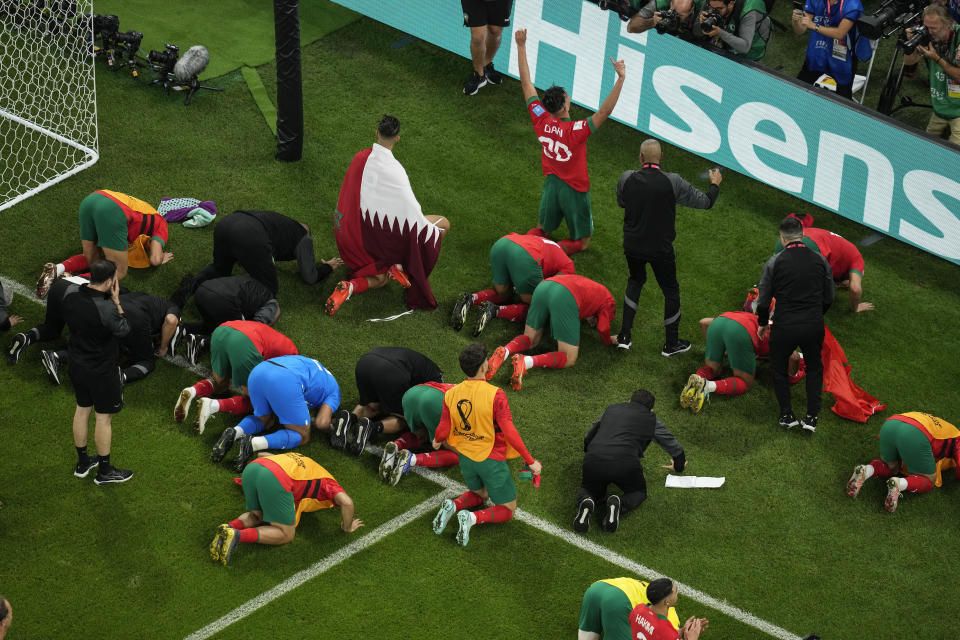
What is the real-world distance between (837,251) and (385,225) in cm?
459

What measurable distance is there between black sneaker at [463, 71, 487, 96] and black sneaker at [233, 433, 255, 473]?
6.42m

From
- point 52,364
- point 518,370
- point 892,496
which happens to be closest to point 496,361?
point 518,370

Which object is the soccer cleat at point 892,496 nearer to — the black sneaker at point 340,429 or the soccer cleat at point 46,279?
the black sneaker at point 340,429

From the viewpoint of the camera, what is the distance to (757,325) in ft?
34.3

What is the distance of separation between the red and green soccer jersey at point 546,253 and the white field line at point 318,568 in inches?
107

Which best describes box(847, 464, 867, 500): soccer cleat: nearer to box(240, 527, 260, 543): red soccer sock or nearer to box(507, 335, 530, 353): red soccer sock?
box(507, 335, 530, 353): red soccer sock

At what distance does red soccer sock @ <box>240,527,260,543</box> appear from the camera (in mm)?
8500

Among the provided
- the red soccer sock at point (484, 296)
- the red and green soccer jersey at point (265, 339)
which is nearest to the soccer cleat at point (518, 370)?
the red soccer sock at point (484, 296)

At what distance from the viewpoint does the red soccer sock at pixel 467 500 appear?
9.03 metres

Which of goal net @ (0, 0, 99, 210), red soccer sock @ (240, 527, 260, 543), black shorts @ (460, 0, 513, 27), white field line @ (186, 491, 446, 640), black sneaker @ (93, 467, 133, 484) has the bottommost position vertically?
white field line @ (186, 491, 446, 640)

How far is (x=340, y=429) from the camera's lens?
9.53m

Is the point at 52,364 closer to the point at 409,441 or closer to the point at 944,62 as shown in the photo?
the point at 409,441

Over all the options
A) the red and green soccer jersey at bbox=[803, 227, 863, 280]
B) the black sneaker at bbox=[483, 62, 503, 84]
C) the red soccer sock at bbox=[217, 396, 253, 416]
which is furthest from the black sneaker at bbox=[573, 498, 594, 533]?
the black sneaker at bbox=[483, 62, 503, 84]

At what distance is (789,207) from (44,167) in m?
8.31
